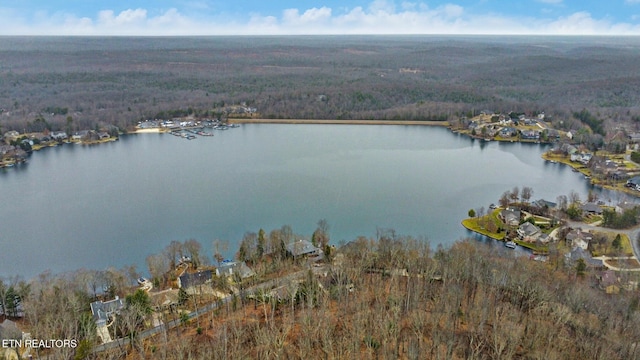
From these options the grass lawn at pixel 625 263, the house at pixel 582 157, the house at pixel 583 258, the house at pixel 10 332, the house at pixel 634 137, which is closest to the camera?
the house at pixel 10 332

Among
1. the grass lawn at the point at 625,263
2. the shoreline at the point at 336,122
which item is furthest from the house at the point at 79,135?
the grass lawn at the point at 625,263

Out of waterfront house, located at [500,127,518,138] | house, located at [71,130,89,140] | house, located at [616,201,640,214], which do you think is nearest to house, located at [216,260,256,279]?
house, located at [616,201,640,214]

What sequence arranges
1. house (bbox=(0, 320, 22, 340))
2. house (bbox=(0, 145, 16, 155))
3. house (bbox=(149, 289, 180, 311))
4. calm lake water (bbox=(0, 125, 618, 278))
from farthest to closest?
1. house (bbox=(0, 145, 16, 155))
2. calm lake water (bbox=(0, 125, 618, 278))
3. house (bbox=(149, 289, 180, 311))
4. house (bbox=(0, 320, 22, 340))

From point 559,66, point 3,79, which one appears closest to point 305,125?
point 3,79

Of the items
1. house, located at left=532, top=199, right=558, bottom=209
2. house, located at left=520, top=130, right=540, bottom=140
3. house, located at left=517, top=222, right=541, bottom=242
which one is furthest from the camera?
house, located at left=520, top=130, right=540, bottom=140

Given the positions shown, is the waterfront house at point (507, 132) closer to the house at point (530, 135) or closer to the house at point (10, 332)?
the house at point (530, 135)

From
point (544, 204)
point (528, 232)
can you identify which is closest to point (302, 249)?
point (528, 232)

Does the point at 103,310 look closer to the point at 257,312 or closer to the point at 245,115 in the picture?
the point at 257,312

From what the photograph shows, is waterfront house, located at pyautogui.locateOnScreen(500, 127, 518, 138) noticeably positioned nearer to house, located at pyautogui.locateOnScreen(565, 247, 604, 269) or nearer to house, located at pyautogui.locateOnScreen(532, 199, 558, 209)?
house, located at pyautogui.locateOnScreen(532, 199, 558, 209)
